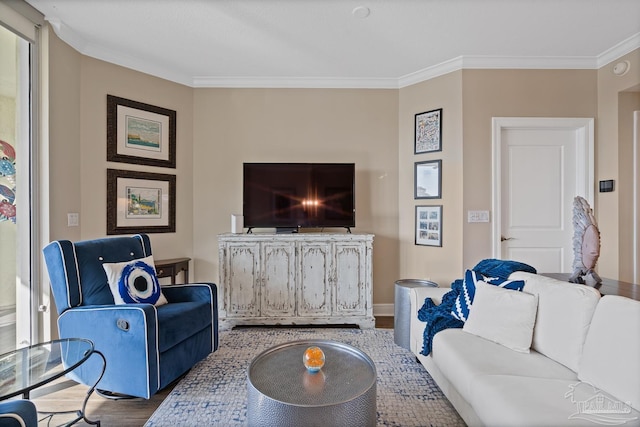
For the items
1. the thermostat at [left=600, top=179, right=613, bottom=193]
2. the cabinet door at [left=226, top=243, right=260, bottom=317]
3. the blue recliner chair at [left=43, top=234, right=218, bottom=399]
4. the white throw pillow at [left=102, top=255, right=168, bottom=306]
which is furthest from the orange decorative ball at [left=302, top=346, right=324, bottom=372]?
the thermostat at [left=600, top=179, right=613, bottom=193]

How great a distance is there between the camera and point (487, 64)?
10.1 feet

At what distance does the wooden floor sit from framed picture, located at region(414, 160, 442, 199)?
290cm

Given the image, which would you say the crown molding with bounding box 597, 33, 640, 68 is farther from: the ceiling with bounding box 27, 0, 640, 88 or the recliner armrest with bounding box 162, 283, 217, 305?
the recliner armrest with bounding box 162, 283, 217, 305

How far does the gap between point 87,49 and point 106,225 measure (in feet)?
5.51

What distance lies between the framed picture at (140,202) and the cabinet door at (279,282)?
1.24 meters

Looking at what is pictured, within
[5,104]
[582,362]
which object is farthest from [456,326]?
[5,104]

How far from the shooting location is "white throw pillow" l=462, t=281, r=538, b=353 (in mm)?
1688

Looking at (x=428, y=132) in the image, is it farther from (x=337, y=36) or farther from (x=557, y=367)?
(x=557, y=367)

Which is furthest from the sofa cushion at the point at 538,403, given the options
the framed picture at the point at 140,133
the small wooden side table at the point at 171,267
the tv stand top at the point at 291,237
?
the framed picture at the point at 140,133

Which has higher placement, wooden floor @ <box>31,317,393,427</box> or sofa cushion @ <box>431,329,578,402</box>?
sofa cushion @ <box>431,329,578,402</box>

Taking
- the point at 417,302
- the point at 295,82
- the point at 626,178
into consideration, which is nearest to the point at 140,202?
the point at 295,82

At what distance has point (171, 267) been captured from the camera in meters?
3.14

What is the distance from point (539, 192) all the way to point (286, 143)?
109 inches

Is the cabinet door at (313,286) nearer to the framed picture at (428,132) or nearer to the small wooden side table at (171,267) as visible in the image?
the small wooden side table at (171,267)
